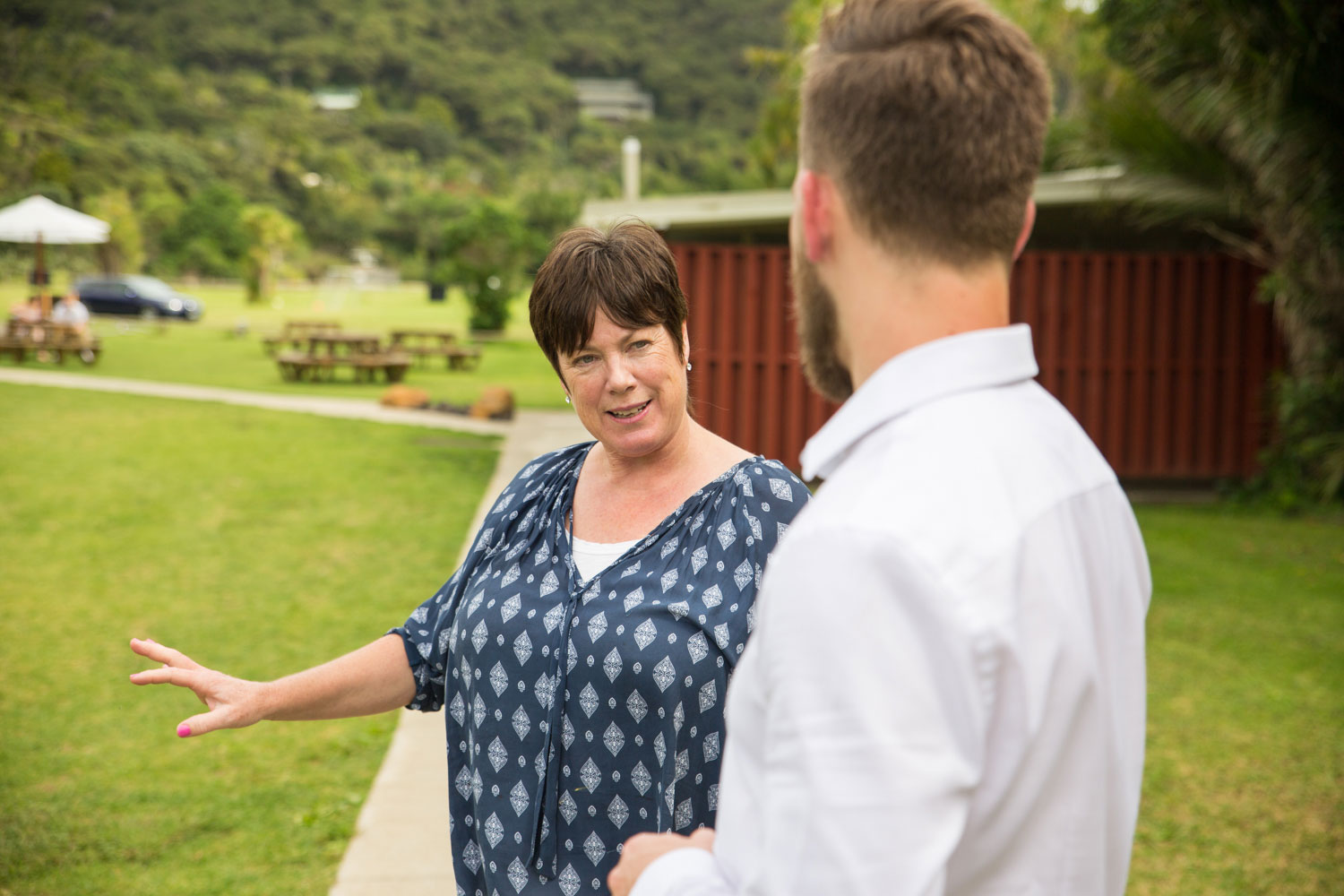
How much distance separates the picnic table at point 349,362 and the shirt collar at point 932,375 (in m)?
20.3

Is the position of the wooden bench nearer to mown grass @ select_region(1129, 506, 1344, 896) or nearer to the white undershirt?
mown grass @ select_region(1129, 506, 1344, 896)

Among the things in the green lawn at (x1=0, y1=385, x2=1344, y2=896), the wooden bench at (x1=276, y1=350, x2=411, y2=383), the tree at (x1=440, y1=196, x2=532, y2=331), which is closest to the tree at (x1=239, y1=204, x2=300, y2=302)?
the tree at (x1=440, y1=196, x2=532, y2=331)

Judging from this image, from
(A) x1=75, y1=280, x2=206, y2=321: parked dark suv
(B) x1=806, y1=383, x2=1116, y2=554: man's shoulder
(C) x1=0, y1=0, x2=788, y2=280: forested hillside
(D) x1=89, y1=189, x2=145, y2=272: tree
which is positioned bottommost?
(B) x1=806, y1=383, x2=1116, y2=554: man's shoulder

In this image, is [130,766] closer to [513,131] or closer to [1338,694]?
[1338,694]

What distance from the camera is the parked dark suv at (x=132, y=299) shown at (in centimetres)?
3741

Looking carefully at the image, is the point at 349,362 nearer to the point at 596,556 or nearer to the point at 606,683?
the point at 596,556

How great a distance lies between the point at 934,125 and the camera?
101cm

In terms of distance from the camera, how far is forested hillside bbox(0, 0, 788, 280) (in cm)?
6303

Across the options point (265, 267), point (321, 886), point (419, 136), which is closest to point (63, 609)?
point (321, 886)

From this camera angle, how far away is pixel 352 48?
372ft

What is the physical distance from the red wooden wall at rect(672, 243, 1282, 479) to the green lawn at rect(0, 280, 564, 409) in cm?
217

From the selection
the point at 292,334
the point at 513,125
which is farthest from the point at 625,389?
the point at 513,125

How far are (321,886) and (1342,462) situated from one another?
959 cm

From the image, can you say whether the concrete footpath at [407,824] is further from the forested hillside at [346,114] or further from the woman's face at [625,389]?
the forested hillside at [346,114]
